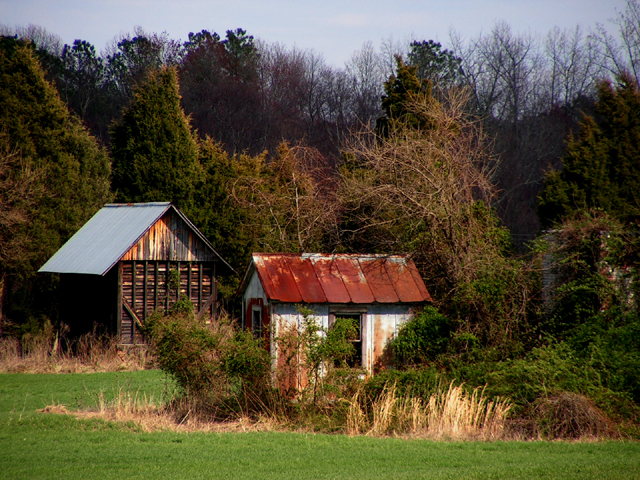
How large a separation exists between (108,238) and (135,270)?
1743 millimetres

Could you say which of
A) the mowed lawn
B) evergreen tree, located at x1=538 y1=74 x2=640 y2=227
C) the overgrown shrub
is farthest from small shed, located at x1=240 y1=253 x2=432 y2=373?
evergreen tree, located at x1=538 y1=74 x2=640 y2=227

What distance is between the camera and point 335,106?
5344cm

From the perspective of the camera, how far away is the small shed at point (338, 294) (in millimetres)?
14828

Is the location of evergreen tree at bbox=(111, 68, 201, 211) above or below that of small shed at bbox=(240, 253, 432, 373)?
above

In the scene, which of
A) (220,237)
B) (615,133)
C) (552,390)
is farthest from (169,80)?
(552,390)

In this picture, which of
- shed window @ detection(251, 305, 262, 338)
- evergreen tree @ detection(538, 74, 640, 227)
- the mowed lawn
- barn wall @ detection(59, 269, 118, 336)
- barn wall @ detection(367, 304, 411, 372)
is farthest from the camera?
evergreen tree @ detection(538, 74, 640, 227)

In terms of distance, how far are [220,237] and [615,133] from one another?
1534cm

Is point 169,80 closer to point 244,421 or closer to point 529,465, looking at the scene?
point 244,421

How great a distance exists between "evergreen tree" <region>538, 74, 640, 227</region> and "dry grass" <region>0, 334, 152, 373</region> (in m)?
15.2

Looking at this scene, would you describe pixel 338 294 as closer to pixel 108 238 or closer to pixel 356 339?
pixel 356 339

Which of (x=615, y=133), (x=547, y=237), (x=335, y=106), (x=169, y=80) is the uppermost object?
(x=335, y=106)

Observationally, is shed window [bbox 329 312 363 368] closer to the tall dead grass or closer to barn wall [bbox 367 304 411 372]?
barn wall [bbox 367 304 411 372]

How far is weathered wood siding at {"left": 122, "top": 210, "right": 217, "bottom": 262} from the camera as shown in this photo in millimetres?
21625

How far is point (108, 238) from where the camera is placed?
22625mm
